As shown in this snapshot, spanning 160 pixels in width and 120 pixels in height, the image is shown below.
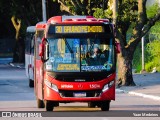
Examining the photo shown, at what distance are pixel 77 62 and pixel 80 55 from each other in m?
0.23

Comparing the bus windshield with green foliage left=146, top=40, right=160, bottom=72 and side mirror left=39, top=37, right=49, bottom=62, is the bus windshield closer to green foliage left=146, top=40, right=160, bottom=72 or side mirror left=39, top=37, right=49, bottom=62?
side mirror left=39, top=37, right=49, bottom=62

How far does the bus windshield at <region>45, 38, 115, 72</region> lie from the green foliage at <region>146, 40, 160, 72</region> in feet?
60.0

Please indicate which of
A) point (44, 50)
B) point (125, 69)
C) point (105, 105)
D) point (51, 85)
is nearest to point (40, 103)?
point (51, 85)

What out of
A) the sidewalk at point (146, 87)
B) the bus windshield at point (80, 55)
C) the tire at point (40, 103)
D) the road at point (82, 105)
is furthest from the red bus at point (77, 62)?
the sidewalk at point (146, 87)

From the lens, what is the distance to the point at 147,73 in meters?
45.4

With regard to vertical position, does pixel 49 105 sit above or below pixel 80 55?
below

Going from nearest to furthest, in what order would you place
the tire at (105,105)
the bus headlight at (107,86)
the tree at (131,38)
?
the bus headlight at (107,86) < the tire at (105,105) < the tree at (131,38)

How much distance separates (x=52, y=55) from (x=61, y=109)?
200 cm

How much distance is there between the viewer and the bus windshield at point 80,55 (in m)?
22.9

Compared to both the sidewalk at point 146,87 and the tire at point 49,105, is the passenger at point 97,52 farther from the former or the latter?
the sidewalk at point 146,87

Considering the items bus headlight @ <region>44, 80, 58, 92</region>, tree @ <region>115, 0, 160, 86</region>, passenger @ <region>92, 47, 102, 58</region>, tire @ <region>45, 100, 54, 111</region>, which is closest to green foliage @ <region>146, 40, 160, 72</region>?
tree @ <region>115, 0, 160, 86</region>

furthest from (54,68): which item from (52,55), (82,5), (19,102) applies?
(82,5)

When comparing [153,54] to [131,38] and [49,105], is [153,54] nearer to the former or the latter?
[131,38]

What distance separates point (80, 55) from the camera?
2300 centimetres
